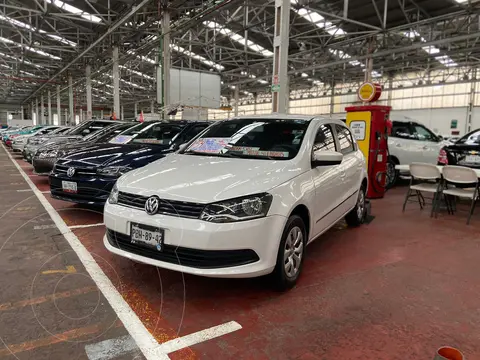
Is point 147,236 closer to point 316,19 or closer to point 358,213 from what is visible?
point 358,213

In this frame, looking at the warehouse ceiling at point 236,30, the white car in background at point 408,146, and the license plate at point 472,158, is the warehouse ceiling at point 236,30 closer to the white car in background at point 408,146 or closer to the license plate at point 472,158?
the white car in background at point 408,146

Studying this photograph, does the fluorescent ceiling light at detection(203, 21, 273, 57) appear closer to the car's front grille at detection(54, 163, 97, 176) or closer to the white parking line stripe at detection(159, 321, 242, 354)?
the car's front grille at detection(54, 163, 97, 176)

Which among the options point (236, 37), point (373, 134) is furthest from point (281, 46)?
point (236, 37)

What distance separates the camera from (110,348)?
2.17m

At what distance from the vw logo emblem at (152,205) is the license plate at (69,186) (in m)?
2.50

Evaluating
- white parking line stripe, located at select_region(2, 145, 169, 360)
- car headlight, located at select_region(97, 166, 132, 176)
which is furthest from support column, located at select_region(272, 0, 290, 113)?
white parking line stripe, located at select_region(2, 145, 169, 360)

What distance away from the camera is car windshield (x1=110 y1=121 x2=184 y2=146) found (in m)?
5.67

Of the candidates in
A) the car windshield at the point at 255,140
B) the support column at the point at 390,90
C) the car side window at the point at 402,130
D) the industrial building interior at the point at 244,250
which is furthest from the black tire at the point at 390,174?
the support column at the point at 390,90

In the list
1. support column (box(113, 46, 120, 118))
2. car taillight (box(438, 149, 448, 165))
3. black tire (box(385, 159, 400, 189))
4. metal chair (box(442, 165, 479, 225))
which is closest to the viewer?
metal chair (box(442, 165, 479, 225))

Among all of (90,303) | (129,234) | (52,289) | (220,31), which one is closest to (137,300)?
(90,303)

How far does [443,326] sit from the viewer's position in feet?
8.16

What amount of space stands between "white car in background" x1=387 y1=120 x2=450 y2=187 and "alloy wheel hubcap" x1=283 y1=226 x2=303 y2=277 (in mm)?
5954

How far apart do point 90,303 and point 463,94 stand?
33199mm

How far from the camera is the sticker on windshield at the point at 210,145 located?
3.61m
